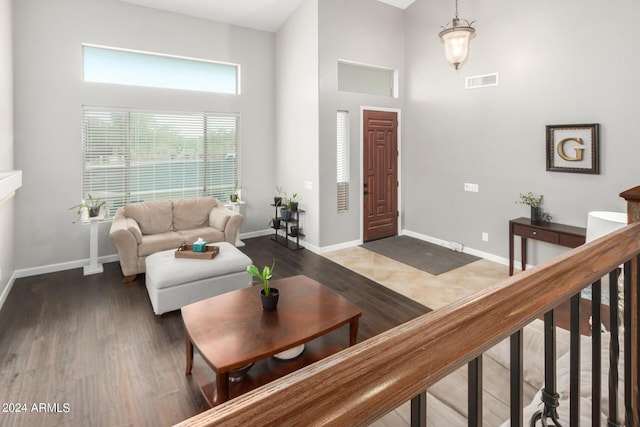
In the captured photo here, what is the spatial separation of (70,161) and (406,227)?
17.8 ft

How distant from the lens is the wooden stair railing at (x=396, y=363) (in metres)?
0.40

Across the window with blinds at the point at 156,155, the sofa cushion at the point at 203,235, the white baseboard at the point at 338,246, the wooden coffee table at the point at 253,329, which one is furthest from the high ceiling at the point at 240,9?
the wooden coffee table at the point at 253,329

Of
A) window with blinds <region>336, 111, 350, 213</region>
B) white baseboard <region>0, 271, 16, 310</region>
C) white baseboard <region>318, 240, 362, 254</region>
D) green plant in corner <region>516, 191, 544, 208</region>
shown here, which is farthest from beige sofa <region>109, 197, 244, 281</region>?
green plant in corner <region>516, 191, 544, 208</region>

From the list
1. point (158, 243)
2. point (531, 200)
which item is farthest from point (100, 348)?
point (531, 200)

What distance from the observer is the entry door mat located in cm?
487

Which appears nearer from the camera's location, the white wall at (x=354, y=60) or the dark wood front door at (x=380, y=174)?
the white wall at (x=354, y=60)

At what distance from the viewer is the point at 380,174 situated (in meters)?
6.06

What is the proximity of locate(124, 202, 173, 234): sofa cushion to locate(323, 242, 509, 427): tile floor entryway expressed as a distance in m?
Result: 2.42

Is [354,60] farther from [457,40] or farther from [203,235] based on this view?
[203,235]

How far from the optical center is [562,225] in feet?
13.8

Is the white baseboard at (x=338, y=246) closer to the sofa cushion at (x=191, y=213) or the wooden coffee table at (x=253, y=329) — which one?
the sofa cushion at (x=191, y=213)

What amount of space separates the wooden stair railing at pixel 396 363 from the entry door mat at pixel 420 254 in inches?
161

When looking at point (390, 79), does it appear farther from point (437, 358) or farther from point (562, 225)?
point (437, 358)

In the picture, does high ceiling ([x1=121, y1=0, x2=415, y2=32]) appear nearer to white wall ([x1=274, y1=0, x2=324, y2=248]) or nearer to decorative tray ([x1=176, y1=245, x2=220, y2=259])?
white wall ([x1=274, y1=0, x2=324, y2=248])
